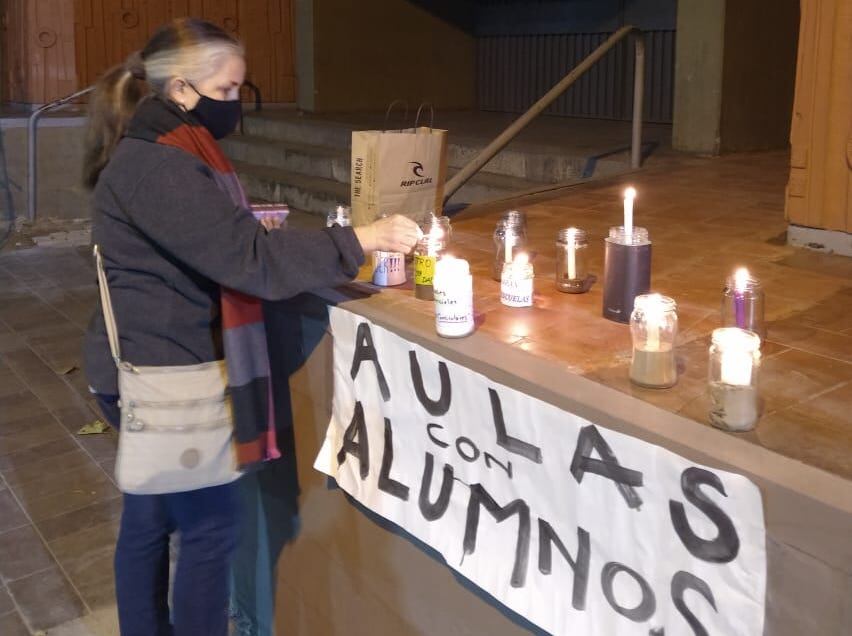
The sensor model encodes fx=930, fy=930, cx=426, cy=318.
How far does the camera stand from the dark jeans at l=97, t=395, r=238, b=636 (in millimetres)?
2350

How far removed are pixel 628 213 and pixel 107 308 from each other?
1.25 meters

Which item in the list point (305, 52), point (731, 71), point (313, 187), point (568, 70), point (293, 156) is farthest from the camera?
point (305, 52)

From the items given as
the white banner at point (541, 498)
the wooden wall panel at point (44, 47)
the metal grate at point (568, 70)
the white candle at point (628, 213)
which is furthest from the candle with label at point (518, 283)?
the wooden wall panel at point (44, 47)

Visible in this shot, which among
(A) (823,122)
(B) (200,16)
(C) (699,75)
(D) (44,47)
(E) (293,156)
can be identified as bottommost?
(E) (293,156)

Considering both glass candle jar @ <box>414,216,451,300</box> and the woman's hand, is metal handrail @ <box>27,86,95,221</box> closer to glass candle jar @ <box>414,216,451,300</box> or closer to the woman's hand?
glass candle jar @ <box>414,216,451,300</box>

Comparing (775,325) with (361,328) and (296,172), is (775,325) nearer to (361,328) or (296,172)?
(361,328)

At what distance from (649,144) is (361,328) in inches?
208

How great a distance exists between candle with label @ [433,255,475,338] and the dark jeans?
74 cm

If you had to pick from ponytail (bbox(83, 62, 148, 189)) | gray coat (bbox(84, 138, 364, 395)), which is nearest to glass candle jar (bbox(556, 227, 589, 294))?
gray coat (bbox(84, 138, 364, 395))

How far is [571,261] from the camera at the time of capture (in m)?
2.71

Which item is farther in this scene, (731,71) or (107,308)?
(731,71)

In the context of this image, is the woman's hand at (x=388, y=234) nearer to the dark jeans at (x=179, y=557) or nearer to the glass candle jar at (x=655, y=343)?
the glass candle jar at (x=655, y=343)

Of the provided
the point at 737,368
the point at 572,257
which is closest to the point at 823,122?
the point at 572,257

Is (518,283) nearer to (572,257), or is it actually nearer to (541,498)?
(572,257)
